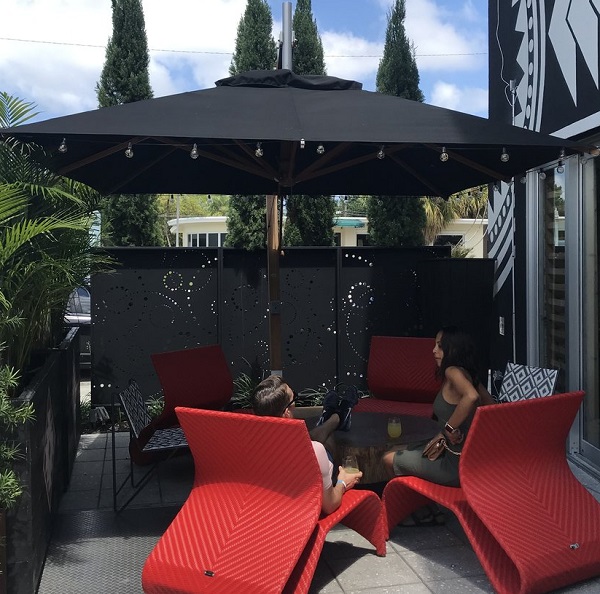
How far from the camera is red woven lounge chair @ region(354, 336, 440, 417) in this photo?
18.4 feet

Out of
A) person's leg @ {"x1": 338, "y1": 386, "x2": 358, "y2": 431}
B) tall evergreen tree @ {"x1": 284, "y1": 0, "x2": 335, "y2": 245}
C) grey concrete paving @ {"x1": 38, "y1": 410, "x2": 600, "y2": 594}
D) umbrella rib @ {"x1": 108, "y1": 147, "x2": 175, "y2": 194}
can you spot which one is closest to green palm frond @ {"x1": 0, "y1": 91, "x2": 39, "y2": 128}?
umbrella rib @ {"x1": 108, "y1": 147, "x2": 175, "y2": 194}

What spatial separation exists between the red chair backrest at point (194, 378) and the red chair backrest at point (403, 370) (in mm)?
1297

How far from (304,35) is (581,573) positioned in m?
10.5

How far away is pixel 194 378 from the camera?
5.32m

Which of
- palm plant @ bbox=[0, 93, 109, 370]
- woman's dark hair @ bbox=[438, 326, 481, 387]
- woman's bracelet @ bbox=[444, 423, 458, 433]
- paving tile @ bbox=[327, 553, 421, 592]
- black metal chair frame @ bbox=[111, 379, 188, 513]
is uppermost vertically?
palm plant @ bbox=[0, 93, 109, 370]

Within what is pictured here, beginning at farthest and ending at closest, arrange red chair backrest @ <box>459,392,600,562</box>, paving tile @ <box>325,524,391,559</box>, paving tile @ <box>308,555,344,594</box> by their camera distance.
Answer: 1. paving tile @ <box>325,524,391,559</box>
2. paving tile @ <box>308,555,344,594</box>
3. red chair backrest @ <box>459,392,600,562</box>

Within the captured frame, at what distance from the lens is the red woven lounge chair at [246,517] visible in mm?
2885

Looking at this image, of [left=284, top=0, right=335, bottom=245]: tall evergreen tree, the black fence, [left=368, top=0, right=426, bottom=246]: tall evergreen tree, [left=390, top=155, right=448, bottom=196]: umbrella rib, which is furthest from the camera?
[left=368, top=0, right=426, bottom=246]: tall evergreen tree

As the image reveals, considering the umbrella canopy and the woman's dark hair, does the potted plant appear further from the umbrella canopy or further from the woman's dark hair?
the woman's dark hair

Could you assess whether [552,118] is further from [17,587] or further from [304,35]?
[304,35]

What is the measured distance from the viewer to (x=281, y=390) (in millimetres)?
3252

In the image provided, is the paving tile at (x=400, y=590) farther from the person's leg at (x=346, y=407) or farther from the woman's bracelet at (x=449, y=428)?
the person's leg at (x=346, y=407)

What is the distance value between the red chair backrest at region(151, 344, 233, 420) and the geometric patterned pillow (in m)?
2.23

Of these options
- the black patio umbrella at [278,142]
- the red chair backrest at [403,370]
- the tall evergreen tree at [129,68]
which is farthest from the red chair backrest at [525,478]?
the tall evergreen tree at [129,68]
